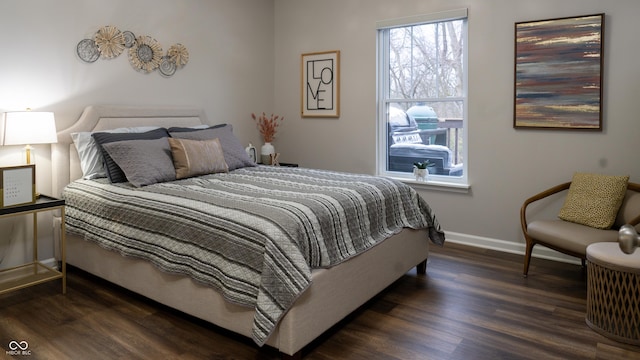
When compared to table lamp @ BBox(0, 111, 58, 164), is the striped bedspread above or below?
below

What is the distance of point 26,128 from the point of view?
118 inches

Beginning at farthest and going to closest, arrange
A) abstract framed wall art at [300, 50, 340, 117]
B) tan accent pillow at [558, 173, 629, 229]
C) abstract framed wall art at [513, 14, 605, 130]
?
abstract framed wall art at [300, 50, 340, 117] → abstract framed wall art at [513, 14, 605, 130] → tan accent pillow at [558, 173, 629, 229]

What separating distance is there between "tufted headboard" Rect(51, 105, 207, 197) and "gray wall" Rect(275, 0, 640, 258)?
1.62 metres

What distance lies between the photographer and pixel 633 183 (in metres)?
3.38

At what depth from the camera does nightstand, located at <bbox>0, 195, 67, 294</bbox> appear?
2865 millimetres

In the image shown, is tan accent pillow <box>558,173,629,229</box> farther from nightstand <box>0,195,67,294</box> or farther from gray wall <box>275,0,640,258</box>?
nightstand <box>0,195,67,294</box>

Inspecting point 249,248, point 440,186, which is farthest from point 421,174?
point 249,248

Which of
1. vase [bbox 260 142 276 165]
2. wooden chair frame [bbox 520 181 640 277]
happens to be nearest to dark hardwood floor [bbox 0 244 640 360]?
wooden chair frame [bbox 520 181 640 277]

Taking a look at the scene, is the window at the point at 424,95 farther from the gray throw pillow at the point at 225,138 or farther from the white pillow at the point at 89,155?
the white pillow at the point at 89,155

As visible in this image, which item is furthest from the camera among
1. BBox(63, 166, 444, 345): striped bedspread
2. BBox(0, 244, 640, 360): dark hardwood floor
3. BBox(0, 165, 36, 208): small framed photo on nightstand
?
BBox(0, 165, 36, 208): small framed photo on nightstand

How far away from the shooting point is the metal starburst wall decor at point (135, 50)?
368cm

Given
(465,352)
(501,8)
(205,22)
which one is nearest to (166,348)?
(465,352)

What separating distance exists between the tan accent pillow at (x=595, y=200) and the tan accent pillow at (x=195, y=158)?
2.62 meters

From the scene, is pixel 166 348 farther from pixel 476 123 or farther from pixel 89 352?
pixel 476 123
